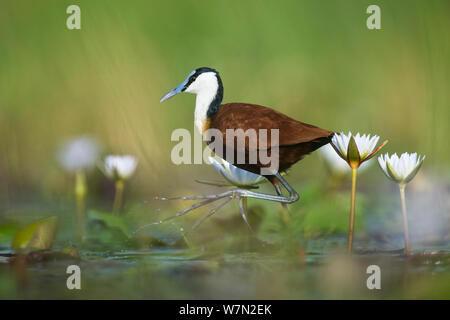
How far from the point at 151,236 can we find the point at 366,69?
6.96 feet

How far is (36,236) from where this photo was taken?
1.81 meters

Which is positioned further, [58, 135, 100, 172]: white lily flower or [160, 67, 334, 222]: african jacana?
[58, 135, 100, 172]: white lily flower

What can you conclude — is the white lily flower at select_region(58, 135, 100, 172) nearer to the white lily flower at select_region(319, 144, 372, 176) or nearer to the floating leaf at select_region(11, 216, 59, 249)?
the floating leaf at select_region(11, 216, 59, 249)

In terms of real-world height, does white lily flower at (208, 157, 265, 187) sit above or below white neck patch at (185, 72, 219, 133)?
below

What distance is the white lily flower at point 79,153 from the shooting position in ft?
8.65

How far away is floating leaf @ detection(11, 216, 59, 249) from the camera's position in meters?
1.81

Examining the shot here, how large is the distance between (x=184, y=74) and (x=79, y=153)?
3.66ft

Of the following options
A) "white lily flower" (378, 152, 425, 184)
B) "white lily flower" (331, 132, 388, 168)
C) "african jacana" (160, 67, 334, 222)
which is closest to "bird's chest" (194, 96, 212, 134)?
"african jacana" (160, 67, 334, 222)

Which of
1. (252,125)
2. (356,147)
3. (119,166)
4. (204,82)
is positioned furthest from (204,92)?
(356,147)

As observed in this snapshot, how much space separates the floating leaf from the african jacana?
48 cm

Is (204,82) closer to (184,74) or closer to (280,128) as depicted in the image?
(280,128)

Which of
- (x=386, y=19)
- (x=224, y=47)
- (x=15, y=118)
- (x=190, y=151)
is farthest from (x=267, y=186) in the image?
(x=15, y=118)

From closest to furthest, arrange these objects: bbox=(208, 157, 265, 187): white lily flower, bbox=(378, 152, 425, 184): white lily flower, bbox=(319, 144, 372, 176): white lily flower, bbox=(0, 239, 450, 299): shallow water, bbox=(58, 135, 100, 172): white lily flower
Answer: bbox=(0, 239, 450, 299): shallow water → bbox=(378, 152, 425, 184): white lily flower → bbox=(208, 157, 265, 187): white lily flower → bbox=(319, 144, 372, 176): white lily flower → bbox=(58, 135, 100, 172): white lily flower

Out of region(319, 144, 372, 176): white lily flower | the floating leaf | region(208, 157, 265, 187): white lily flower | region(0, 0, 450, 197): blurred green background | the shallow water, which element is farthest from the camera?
region(0, 0, 450, 197): blurred green background
